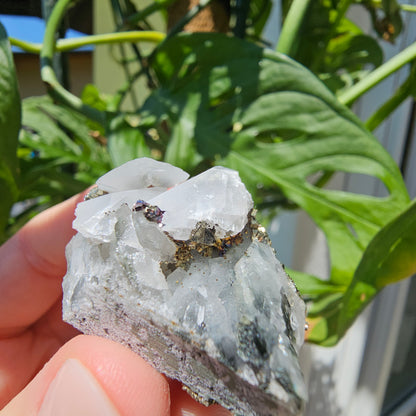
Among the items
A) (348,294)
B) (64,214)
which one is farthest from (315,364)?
(64,214)

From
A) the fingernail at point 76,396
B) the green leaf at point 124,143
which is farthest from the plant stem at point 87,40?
the fingernail at point 76,396

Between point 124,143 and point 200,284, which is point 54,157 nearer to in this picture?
point 124,143

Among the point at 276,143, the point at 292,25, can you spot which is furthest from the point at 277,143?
the point at 292,25

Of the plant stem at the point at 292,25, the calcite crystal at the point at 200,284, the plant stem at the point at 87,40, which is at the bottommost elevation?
the calcite crystal at the point at 200,284

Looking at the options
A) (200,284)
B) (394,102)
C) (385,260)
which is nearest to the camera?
(200,284)

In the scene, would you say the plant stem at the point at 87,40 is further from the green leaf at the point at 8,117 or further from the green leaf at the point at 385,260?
the green leaf at the point at 385,260

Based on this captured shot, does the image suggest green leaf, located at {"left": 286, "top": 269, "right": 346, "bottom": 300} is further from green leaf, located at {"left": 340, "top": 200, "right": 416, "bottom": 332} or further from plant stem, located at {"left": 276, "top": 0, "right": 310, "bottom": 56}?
plant stem, located at {"left": 276, "top": 0, "right": 310, "bottom": 56}

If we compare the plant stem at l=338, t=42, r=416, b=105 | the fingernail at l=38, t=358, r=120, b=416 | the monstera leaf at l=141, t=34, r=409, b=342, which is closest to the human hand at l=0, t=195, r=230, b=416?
the fingernail at l=38, t=358, r=120, b=416
